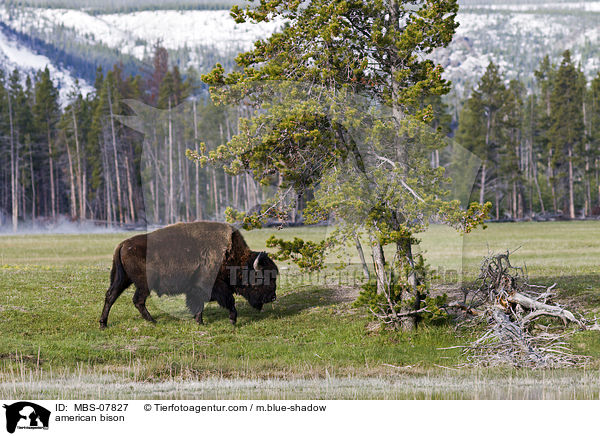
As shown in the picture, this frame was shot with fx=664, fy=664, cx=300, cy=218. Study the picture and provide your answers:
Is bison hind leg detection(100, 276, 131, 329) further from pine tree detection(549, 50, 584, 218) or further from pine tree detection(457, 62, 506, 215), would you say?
pine tree detection(549, 50, 584, 218)

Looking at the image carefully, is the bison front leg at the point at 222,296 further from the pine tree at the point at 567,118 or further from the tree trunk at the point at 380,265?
the pine tree at the point at 567,118

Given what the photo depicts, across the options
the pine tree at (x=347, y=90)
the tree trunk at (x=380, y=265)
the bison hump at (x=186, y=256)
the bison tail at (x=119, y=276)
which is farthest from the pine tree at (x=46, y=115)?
the tree trunk at (x=380, y=265)

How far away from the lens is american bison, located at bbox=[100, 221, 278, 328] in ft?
45.9

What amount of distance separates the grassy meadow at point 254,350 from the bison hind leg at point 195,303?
11.5 inches

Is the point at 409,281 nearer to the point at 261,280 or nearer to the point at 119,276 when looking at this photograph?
the point at 261,280

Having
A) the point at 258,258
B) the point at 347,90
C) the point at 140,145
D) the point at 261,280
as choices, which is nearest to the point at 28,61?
the point at 140,145

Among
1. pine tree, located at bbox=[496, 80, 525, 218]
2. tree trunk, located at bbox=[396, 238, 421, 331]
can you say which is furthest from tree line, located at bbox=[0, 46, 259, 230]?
tree trunk, located at bbox=[396, 238, 421, 331]

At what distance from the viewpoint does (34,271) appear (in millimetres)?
22281

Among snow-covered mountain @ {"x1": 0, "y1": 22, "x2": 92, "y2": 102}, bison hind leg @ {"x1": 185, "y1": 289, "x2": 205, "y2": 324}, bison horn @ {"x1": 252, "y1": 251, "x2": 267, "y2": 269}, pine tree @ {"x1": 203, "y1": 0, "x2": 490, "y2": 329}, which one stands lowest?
bison hind leg @ {"x1": 185, "y1": 289, "x2": 205, "y2": 324}

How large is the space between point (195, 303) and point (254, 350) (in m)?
2.68

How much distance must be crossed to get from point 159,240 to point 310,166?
3.64m

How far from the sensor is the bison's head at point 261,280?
47.8ft
